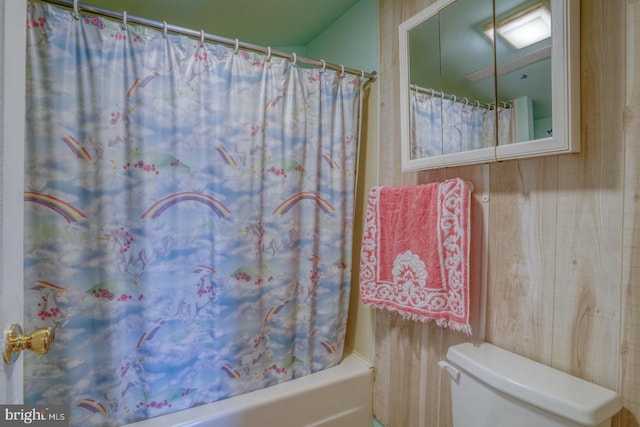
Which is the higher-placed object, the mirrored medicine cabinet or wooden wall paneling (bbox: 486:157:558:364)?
the mirrored medicine cabinet

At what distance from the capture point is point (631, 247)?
707 mm

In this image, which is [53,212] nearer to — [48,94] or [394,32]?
[48,94]

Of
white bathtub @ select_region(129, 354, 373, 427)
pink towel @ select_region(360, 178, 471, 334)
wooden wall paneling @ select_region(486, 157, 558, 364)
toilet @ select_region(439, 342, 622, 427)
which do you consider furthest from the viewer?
white bathtub @ select_region(129, 354, 373, 427)

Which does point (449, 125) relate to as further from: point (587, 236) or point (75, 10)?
point (75, 10)

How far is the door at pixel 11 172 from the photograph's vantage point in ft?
1.87

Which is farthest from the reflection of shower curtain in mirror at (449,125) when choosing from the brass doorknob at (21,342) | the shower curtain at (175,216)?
the brass doorknob at (21,342)

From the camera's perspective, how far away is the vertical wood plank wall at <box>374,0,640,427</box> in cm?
71

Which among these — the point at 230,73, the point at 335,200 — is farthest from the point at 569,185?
the point at 230,73

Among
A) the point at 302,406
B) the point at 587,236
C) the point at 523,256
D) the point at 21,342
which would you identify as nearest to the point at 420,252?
the point at 523,256

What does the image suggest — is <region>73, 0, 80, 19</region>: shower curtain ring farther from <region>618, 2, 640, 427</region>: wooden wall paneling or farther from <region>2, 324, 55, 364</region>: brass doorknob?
<region>618, 2, 640, 427</region>: wooden wall paneling

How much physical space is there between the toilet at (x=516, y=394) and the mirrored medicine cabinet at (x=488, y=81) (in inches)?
23.7

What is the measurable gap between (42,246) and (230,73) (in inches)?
37.3

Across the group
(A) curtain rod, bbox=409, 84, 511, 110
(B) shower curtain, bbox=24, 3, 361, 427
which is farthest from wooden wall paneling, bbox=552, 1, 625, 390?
(B) shower curtain, bbox=24, 3, 361, 427

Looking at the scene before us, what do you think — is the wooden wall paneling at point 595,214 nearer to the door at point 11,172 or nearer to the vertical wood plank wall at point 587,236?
the vertical wood plank wall at point 587,236
